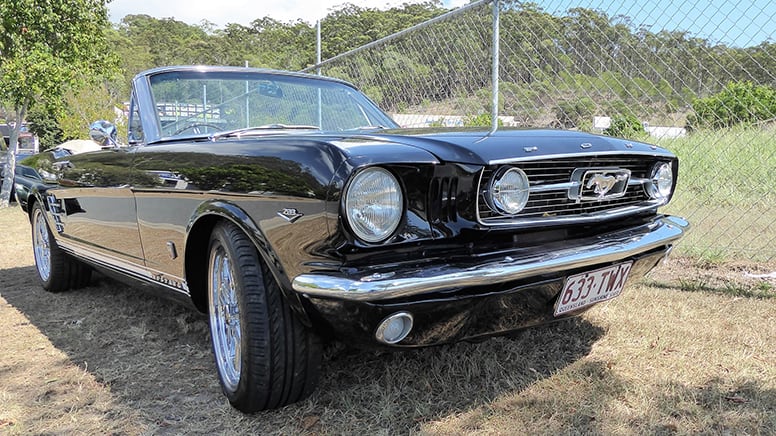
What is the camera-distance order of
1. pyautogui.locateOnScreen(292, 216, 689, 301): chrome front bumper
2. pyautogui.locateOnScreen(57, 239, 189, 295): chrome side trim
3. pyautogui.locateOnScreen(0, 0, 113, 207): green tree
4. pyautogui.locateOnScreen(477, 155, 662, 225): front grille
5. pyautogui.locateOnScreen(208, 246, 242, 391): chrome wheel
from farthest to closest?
1. pyautogui.locateOnScreen(0, 0, 113, 207): green tree
2. pyautogui.locateOnScreen(57, 239, 189, 295): chrome side trim
3. pyautogui.locateOnScreen(208, 246, 242, 391): chrome wheel
4. pyautogui.locateOnScreen(477, 155, 662, 225): front grille
5. pyautogui.locateOnScreen(292, 216, 689, 301): chrome front bumper

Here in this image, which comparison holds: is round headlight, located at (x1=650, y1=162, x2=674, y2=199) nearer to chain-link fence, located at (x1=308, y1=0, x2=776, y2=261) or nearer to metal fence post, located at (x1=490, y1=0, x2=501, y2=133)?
chain-link fence, located at (x1=308, y1=0, x2=776, y2=261)

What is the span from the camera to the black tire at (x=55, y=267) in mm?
4238

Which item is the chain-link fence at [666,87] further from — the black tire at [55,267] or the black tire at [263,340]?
the black tire at [55,267]

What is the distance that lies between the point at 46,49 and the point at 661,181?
35.7 ft

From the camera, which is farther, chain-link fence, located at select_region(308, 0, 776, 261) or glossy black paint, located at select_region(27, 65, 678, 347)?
chain-link fence, located at select_region(308, 0, 776, 261)

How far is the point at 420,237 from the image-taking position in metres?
1.89

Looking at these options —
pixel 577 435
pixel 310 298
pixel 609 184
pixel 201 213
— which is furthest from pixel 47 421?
pixel 609 184

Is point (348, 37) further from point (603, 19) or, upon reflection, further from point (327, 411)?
point (327, 411)

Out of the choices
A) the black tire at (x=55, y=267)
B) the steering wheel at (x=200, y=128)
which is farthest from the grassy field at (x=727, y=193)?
the black tire at (x=55, y=267)

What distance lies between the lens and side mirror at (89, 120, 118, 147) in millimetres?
3267

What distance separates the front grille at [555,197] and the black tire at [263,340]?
0.76 meters

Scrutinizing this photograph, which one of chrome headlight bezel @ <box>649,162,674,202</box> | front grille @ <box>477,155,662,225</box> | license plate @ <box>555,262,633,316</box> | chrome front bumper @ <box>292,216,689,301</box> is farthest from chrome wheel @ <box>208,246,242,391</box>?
chrome headlight bezel @ <box>649,162,674,202</box>

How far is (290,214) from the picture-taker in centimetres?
189

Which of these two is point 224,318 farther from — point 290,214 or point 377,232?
point 377,232
